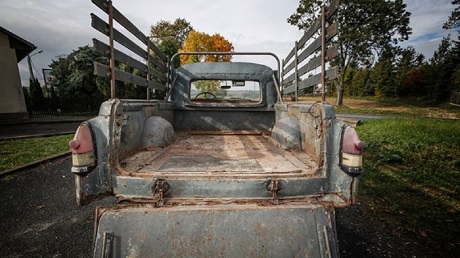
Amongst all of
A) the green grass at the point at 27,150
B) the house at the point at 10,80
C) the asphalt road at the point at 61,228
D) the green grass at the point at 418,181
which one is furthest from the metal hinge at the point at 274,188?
the house at the point at 10,80

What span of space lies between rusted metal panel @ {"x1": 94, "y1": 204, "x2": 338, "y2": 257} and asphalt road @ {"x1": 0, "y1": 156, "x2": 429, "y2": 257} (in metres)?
1.27

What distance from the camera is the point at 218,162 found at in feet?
6.77

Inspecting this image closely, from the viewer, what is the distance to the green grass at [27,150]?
5441 mm

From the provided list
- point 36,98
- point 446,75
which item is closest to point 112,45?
point 36,98

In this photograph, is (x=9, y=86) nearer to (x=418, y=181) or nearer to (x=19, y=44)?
(x=19, y=44)

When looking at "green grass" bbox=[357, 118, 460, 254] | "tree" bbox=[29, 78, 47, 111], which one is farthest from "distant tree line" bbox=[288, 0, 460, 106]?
"tree" bbox=[29, 78, 47, 111]

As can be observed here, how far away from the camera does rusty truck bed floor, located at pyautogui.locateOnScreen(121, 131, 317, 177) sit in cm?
Result: 172

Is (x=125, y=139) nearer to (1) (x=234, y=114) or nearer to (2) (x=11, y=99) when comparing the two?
(1) (x=234, y=114)

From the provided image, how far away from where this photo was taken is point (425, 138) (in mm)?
6379

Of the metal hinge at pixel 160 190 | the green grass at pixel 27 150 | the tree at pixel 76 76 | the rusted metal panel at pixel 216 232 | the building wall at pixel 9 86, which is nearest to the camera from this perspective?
the rusted metal panel at pixel 216 232

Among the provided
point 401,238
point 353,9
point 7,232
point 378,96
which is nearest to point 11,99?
point 7,232

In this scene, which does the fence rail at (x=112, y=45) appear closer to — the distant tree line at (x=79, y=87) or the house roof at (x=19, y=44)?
the distant tree line at (x=79, y=87)

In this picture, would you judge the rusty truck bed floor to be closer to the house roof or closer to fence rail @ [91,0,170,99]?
fence rail @ [91,0,170,99]

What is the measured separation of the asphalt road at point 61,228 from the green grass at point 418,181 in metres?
0.39
